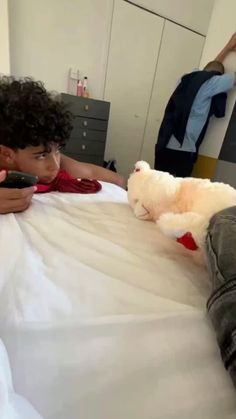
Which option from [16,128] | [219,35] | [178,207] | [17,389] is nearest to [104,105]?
[219,35]

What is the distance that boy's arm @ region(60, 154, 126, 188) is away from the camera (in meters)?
1.13

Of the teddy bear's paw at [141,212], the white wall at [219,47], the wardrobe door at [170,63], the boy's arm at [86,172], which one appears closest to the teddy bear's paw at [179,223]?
the teddy bear's paw at [141,212]

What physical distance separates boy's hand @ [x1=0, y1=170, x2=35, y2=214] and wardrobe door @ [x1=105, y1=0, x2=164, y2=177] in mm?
2177

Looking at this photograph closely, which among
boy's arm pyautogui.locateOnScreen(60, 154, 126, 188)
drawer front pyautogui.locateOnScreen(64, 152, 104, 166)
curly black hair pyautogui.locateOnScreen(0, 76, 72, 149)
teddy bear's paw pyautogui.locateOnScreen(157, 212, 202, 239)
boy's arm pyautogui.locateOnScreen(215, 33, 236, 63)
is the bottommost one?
drawer front pyautogui.locateOnScreen(64, 152, 104, 166)

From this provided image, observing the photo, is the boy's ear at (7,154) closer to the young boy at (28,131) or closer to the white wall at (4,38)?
the young boy at (28,131)

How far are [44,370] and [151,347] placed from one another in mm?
121

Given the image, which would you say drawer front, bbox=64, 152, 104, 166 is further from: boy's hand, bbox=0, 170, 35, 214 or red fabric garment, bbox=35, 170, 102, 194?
boy's hand, bbox=0, 170, 35, 214

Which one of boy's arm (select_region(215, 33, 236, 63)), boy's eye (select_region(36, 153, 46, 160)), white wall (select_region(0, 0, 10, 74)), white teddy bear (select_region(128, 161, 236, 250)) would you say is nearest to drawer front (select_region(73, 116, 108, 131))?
white wall (select_region(0, 0, 10, 74))

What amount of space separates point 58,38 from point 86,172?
167 cm

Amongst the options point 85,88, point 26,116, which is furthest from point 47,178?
point 85,88

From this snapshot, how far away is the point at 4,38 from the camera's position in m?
1.86

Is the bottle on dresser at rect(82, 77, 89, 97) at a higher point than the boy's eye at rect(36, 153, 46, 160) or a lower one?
higher

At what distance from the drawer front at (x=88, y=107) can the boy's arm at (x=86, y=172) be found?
1.13m

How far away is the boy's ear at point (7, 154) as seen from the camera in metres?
0.82
